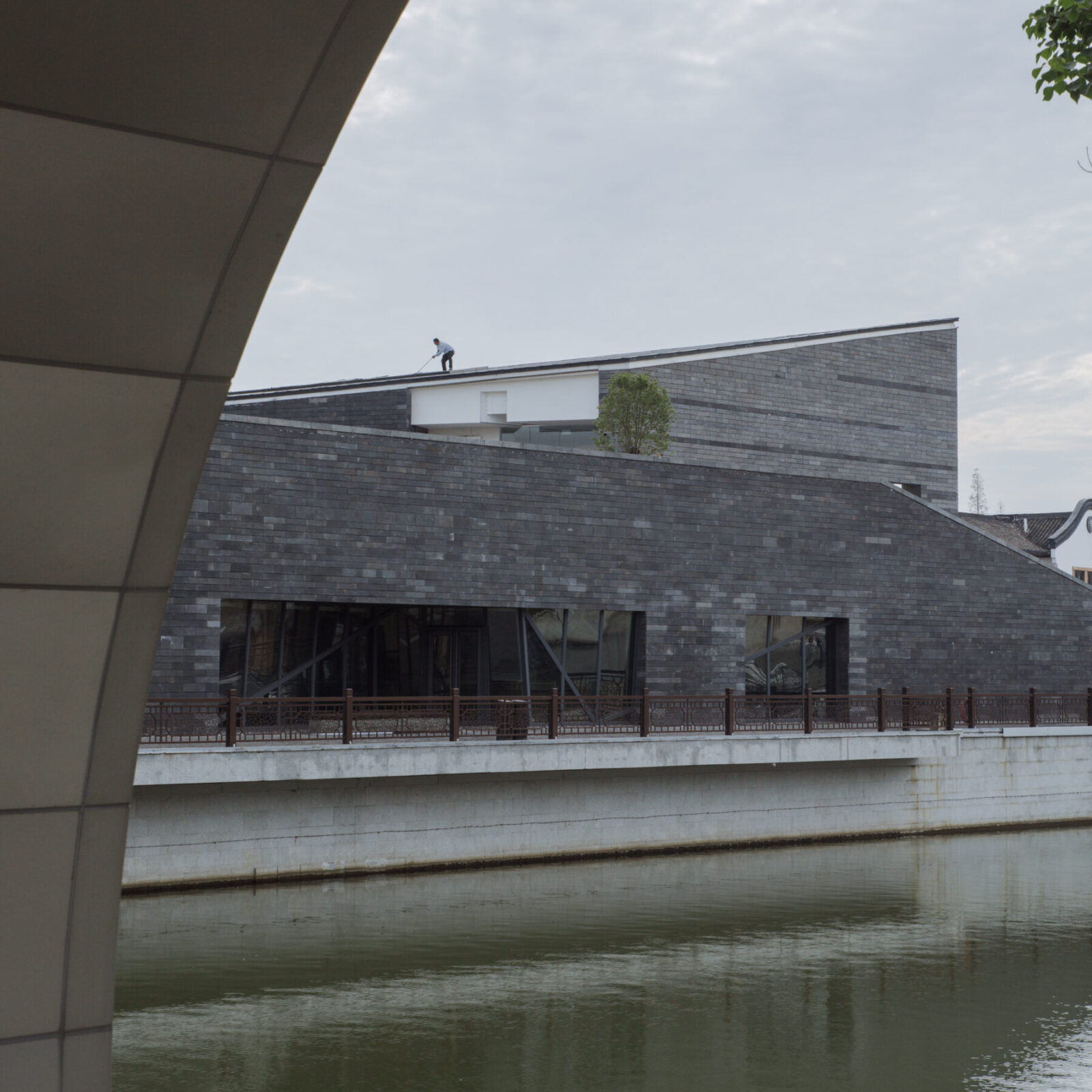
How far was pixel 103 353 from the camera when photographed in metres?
3.46

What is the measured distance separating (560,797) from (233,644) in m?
5.14

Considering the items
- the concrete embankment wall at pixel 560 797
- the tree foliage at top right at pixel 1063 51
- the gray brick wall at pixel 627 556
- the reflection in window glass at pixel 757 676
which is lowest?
the concrete embankment wall at pixel 560 797

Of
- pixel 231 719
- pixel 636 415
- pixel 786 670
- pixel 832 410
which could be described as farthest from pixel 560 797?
pixel 832 410

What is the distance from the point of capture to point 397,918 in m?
13.7

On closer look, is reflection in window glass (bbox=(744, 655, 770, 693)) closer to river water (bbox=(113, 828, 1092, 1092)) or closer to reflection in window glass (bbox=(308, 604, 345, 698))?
river water (bbox=(113, 828, 1092, 1092))

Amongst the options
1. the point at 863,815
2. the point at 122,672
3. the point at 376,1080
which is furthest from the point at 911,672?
the point at 122,672

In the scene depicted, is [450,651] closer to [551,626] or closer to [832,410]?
[551,626]

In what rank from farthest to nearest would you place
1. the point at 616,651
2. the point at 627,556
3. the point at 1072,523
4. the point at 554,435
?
1. the point at 1072,523
2. the point at 554,435
3. the point at 616,651
4. the point at 627,556

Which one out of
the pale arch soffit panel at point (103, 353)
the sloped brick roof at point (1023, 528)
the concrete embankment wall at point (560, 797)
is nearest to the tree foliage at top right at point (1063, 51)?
the pale arch soffit panel at point (103, 353)

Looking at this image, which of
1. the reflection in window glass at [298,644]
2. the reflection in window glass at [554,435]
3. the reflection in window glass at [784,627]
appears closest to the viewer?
the reflection in window glass at [298,644]

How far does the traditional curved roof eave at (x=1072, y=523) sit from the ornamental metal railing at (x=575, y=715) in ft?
52.4

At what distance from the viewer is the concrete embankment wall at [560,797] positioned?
1469 centimetres

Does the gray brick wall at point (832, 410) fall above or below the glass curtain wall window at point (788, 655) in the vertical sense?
above

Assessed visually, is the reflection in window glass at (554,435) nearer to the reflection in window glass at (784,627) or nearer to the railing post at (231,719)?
the reflection in window glass at (784,627)
